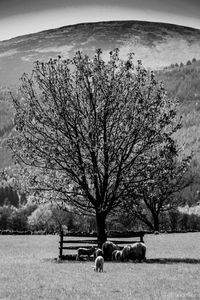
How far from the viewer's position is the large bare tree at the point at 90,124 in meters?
32.3

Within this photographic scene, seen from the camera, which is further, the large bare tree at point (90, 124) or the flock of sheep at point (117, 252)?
the large bare tree at point (90, 124)

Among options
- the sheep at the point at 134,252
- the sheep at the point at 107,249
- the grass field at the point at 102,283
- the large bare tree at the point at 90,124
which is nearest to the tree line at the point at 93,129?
the large bare tree at the point at 90,124

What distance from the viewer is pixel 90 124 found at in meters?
32.2

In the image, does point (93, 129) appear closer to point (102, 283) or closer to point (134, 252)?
point (134, 252)

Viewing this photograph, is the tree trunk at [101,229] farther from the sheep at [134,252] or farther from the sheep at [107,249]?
the sheep at [134,252]

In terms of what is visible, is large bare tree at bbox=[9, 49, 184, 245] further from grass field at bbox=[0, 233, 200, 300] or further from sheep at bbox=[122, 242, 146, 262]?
grass field at bbox=[0, 233, 200, 300]

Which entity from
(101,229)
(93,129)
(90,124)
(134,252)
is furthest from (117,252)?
(90,124)

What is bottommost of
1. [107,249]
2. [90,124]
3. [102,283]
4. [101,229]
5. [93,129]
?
[102,283]

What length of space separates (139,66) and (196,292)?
65.0 ft

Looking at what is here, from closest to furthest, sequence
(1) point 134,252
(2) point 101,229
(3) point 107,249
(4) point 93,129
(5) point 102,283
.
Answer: (5) point 102,283, (1) point 134,252, (4) point 93,129, (3) point 107,249, (2) point 101,229

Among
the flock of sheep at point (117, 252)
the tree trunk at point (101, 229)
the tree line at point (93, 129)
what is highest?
the tree line at point (93, 129)

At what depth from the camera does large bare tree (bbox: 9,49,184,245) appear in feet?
106

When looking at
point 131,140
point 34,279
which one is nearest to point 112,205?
point 131,140

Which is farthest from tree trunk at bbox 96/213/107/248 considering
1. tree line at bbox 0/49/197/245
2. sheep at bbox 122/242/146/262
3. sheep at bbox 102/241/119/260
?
sheep at bbox 122/242/146/262
